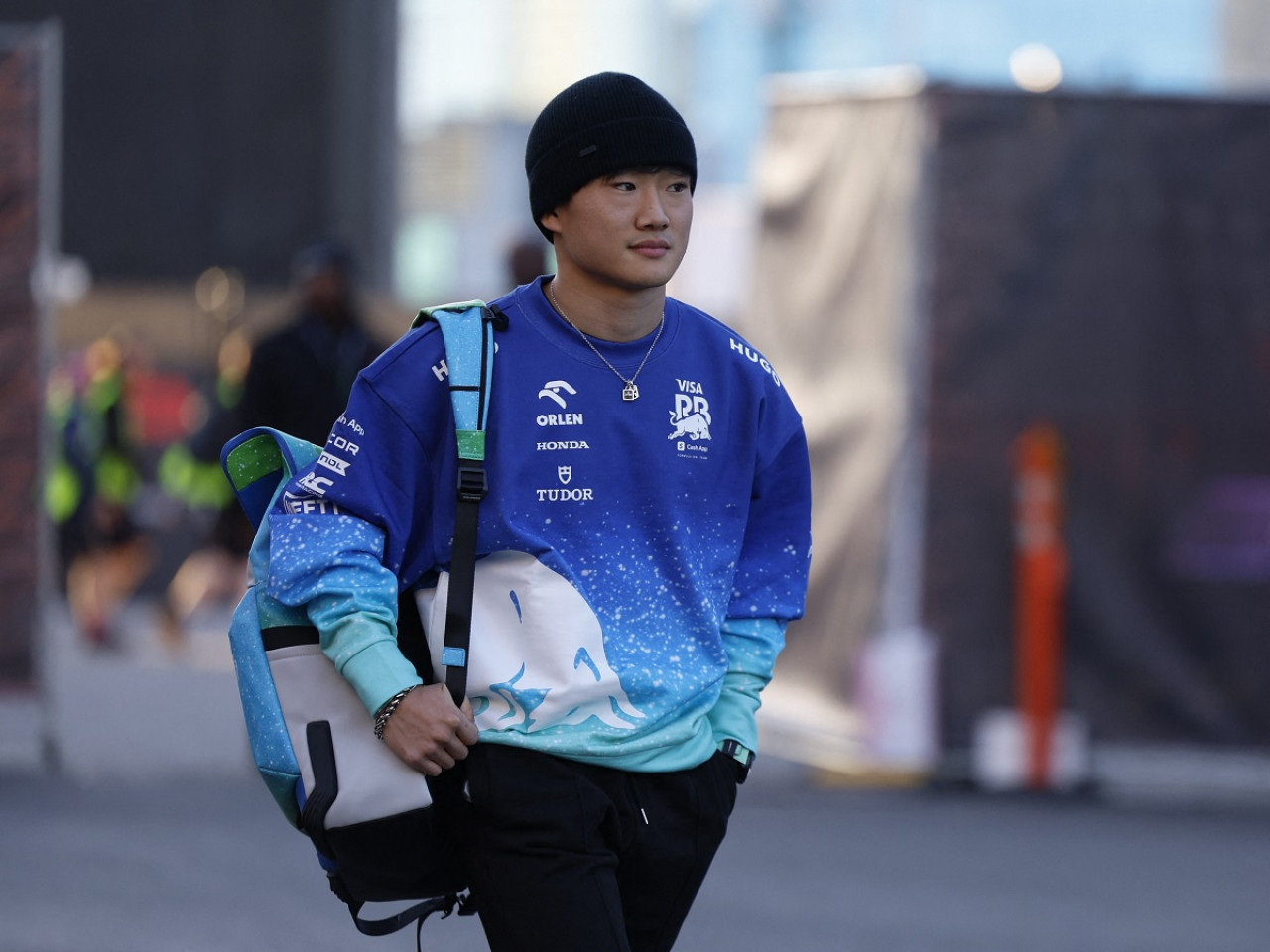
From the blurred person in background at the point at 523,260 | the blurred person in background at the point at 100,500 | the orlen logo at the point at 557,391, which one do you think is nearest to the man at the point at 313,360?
the blurred person in background at the point at 523,260

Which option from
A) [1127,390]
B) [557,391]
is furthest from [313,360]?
[557,391]

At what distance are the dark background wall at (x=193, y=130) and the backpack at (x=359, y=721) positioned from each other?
1606 centimetres

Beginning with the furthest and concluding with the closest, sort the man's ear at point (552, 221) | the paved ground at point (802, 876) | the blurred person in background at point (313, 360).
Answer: the blurred person in background at point (313, 360)
the paved ground at point (802, 876)
the man's ear at point (552, 221)

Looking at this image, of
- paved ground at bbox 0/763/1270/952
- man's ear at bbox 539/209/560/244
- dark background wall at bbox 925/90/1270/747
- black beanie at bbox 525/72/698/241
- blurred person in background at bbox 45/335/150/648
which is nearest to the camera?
black beanie at bbox 525/72/698/241

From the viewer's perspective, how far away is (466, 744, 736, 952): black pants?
3.16 meters

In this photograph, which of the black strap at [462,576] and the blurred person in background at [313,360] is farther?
the blurred person in background at [313,360]

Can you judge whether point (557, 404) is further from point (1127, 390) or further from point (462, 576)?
point (1127, 390)

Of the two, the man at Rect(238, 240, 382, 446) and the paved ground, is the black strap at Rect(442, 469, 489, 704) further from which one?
the man at Rect(238, 240, 382, 446)

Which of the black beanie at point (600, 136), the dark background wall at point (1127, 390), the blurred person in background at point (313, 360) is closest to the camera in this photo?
the black beanie at point (600, 136)

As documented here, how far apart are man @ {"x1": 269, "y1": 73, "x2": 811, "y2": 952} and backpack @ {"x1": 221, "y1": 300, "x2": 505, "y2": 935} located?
4 cm

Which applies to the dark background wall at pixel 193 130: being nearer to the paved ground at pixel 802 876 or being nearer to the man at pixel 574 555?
the paved ground at pixel 802 876

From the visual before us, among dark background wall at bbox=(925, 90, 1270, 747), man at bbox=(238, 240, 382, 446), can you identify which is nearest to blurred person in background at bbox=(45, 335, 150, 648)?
man at bbox=(238, 240, 382, 446)

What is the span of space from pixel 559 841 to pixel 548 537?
0.42 meters

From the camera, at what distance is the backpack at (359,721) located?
3.14 metres
